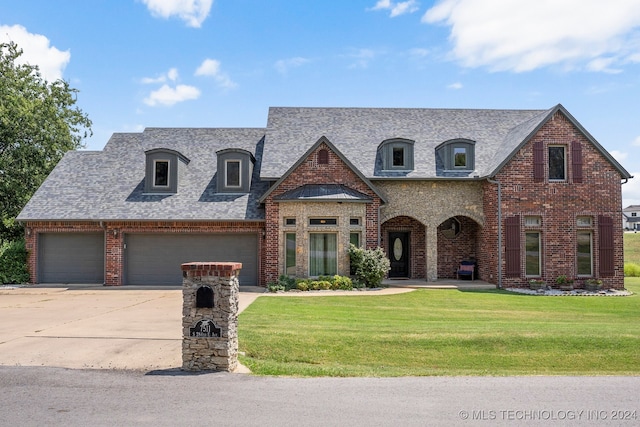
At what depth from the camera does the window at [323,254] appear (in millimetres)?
19906

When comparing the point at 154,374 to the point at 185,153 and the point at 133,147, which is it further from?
the point at 133,147

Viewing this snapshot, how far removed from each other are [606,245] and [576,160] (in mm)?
3561

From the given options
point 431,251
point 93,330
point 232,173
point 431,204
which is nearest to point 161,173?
point 232,173

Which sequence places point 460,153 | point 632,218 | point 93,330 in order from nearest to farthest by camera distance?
point 93,330 < point 460,153 < point 632,218

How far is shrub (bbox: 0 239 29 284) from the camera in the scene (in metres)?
20.9

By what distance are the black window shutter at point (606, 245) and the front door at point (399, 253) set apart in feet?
25.0

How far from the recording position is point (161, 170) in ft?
73.2

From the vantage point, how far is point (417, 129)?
78.8ft

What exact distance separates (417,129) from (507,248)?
23.1 ft

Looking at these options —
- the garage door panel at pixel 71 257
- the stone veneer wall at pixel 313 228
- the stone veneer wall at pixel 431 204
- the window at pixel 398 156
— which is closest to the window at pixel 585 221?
the stone veneer wall at pixel 431 204

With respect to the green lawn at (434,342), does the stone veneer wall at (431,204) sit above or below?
above

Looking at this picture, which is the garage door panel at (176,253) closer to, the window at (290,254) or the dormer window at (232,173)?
the window at (290,254)

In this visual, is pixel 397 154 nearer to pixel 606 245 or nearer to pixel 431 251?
pixel 431 251

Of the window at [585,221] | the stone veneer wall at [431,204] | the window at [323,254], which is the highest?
the stone veneer wall at [431,204]
